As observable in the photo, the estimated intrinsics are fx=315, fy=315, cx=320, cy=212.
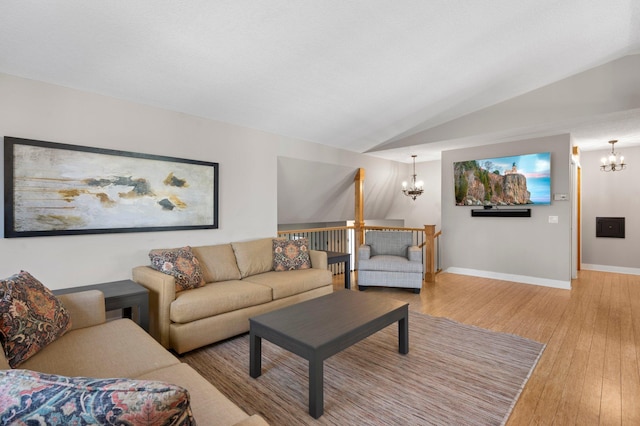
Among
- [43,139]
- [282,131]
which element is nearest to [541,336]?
[282,131]

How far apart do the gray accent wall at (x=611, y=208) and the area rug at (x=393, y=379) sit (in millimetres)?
4622

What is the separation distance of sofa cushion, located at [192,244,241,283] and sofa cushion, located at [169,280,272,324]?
141mm

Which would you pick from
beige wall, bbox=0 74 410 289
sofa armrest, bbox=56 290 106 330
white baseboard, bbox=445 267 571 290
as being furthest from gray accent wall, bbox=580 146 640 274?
sofa armrest, bbox=56 290 106 330

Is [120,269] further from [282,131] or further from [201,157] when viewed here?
[282,131]

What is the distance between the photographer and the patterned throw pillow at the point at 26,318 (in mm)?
1573

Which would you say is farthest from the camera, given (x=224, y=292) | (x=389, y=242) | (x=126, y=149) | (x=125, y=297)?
(x=389, y=242)

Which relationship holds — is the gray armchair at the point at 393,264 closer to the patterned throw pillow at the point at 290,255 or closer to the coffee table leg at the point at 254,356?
the patterned throw pillow at the point at 290,255

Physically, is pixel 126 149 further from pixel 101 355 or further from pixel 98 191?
pixel 101 355

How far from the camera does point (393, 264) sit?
460 cm

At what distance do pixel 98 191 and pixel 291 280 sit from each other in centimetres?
208

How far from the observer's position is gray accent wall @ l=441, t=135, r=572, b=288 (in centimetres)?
480

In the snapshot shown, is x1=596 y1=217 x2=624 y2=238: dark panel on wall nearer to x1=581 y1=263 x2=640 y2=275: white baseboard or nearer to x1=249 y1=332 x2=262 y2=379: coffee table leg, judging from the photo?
x1=581 y1=263 x2=640 y2=275: white baseboard

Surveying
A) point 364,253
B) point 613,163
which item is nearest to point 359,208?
point 364,253

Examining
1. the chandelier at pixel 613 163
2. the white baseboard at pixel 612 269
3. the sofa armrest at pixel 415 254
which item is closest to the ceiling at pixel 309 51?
the chandelier at pixel 613 163
